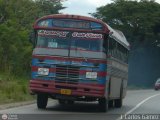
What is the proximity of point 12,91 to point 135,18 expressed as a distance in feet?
138

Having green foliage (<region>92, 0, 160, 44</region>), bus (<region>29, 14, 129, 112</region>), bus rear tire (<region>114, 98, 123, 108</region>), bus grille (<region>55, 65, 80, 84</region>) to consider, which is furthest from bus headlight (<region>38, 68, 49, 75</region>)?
green foliage (<region>92, 0, 160, 44</region>)

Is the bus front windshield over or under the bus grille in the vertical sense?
over

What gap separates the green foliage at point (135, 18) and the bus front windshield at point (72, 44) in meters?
46.6

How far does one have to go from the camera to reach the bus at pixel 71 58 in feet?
66.4

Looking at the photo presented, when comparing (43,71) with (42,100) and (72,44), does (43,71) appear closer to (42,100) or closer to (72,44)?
(72,44)

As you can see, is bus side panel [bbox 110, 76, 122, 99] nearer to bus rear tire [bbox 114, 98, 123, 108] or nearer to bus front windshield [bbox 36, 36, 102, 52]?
bus rear tire [bbox 114, 98, 123, 108]

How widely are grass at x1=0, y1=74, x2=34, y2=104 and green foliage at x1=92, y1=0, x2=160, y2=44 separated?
38.1 m

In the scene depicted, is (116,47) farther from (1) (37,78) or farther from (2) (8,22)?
(2) (8,22)

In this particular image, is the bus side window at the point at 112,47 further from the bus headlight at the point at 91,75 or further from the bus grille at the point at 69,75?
the bus grille at the point at 69,75

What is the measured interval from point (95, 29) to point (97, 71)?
1449 millimetres

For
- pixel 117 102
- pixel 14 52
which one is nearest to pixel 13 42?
pixel 14 52

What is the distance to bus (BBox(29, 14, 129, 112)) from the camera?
2023 cm

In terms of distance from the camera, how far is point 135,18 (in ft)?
222

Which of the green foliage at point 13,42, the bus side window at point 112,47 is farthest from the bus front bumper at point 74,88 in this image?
the green foliage at point 13,42
